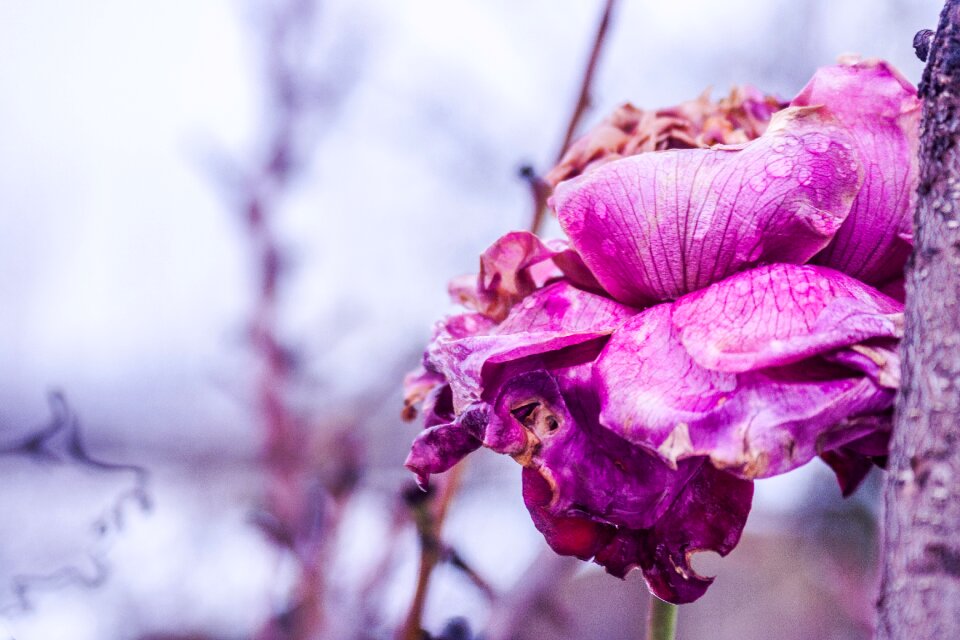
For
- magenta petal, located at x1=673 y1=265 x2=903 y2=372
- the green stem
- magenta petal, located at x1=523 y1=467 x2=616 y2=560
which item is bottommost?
the green stem

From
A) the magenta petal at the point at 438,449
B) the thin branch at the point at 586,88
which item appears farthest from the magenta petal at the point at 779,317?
the thin branch at the point at 586,88

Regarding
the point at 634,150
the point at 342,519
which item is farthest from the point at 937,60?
the point at 342,519

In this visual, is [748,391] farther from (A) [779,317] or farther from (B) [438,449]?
(B) [438,449]

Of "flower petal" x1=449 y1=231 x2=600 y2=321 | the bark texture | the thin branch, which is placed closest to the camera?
the bark texture

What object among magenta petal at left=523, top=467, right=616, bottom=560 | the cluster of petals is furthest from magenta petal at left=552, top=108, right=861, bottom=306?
magenta petal at left=523, top=467, right=616, bottom=560

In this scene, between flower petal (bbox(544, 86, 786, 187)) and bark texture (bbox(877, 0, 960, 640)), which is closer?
bark texture (bbox(877, 0, 960, 640))

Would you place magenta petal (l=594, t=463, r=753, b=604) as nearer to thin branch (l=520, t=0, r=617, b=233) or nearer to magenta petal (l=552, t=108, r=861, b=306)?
magenta petal (l=552, t=108, r=861, b=306)

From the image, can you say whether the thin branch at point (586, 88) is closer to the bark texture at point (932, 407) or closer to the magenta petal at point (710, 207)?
the magenta petal at point (710, 207)
